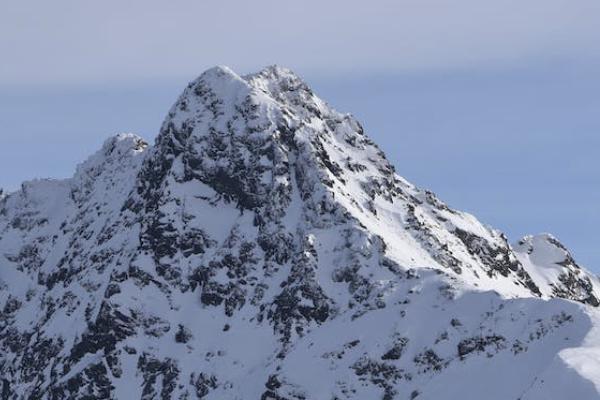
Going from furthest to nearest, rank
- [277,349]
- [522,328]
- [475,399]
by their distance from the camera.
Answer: [277,349], [522,328], [475,399]

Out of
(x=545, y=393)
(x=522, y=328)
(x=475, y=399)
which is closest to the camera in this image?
(x=545, y=393)

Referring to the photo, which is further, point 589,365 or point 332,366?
point 332,366

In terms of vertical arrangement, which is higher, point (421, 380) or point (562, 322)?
point (562, 322)

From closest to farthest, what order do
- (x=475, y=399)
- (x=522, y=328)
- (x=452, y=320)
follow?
1. (x=475, y=399)
2. (x=522, y=328)
3. (x=452, y=320)

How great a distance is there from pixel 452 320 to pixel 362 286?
24.4 metres

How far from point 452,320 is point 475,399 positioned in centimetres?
2650

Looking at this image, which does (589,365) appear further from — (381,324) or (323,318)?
(323,318)

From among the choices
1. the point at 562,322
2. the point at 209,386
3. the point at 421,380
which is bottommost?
the point at 209,386

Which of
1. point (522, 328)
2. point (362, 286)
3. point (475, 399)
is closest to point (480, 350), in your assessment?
point (522, 328)

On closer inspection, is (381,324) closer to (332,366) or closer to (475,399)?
(332,366)

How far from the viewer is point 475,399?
496 ft

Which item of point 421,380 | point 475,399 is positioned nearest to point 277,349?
point 421,380

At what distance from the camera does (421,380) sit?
16862cm

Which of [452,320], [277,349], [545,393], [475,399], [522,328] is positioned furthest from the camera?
[277,349]
